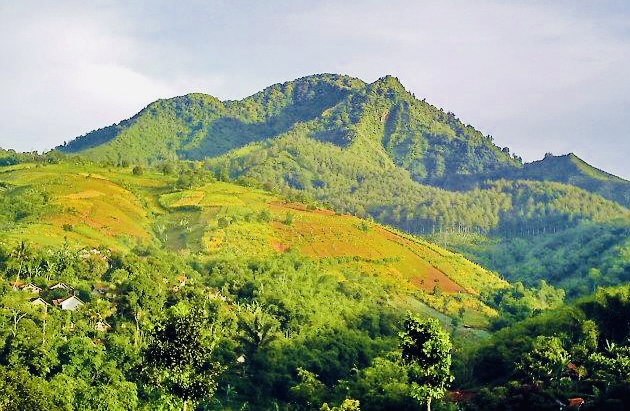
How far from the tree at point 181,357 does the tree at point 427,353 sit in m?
13.9

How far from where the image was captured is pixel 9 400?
46.9 m

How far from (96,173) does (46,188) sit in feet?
108

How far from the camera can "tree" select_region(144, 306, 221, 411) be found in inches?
1763

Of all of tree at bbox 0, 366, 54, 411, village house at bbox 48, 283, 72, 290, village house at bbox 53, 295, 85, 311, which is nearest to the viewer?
tree at bbox 0, 366, 54, 411

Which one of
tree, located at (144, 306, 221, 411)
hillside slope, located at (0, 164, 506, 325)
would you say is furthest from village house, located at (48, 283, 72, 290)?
tree, located at (144, 306, 221, 411)

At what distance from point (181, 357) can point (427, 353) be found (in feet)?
54.5

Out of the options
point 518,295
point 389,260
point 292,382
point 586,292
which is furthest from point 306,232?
point 292,382

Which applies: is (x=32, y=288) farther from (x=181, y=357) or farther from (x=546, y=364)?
(x=546, y=364)

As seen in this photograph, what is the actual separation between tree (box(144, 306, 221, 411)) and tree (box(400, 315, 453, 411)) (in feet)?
45.8

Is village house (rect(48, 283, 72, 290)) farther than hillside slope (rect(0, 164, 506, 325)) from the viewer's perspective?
No

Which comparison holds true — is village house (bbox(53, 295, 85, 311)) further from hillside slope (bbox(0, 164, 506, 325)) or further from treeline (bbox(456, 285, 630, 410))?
treeline (bbox(456, 285, 630, 410))

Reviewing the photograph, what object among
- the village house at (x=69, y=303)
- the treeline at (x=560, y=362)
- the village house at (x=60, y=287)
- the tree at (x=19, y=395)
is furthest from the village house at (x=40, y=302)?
the treeline at (x=560, y=362)

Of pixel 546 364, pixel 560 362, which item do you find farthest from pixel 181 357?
pixel 560 362

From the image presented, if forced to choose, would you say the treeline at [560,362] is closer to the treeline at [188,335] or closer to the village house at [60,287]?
the treeline at [188,335]
